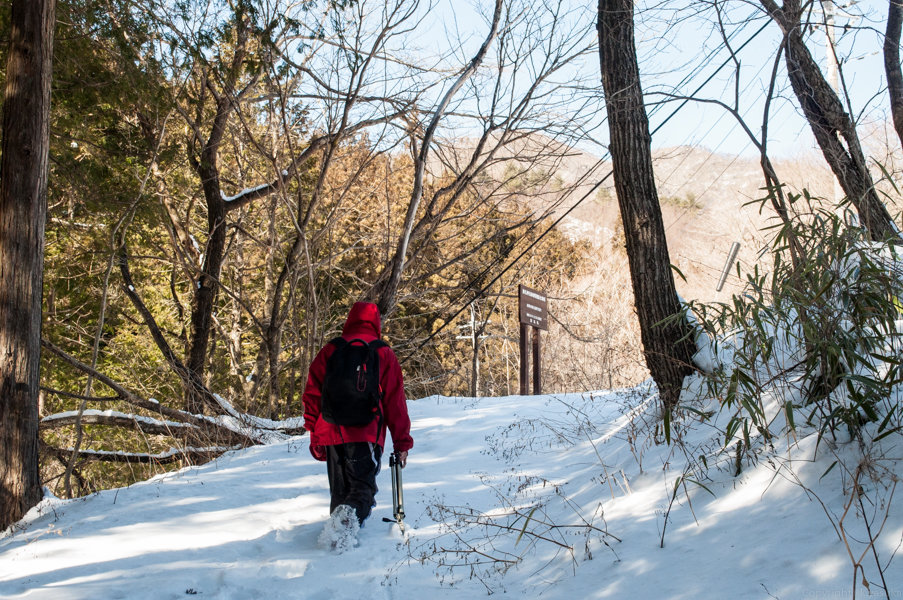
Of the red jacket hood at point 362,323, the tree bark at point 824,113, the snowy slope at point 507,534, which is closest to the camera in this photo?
the snowy slope at point 507,534

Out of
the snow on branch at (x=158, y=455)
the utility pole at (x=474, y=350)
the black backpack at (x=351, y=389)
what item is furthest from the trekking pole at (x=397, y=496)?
the utility pole at (x=474, y=350)

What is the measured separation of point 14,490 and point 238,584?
314cm

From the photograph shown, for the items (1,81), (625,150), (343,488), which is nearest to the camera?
(343,488)

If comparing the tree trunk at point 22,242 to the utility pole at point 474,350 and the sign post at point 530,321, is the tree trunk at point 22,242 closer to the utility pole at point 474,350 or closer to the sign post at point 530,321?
the sign post at point 530,321

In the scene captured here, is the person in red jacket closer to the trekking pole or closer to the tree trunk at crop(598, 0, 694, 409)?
the trekking pole

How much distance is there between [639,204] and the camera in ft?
18.4

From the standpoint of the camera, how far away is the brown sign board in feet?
37.8

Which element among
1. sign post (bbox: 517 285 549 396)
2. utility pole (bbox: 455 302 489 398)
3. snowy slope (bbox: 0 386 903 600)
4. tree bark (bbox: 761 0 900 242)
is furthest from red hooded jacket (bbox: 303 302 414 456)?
utility pole (bbox: 455 302 489 398)

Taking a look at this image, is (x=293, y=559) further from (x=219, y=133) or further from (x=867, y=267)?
(x=219, y=133)

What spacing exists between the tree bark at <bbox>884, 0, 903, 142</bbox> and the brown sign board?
5806 mm

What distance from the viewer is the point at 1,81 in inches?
287

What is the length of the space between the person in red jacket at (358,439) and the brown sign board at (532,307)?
729cm

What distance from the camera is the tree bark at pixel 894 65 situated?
301 inches

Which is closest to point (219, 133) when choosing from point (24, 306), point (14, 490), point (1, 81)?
point (1, 81)
